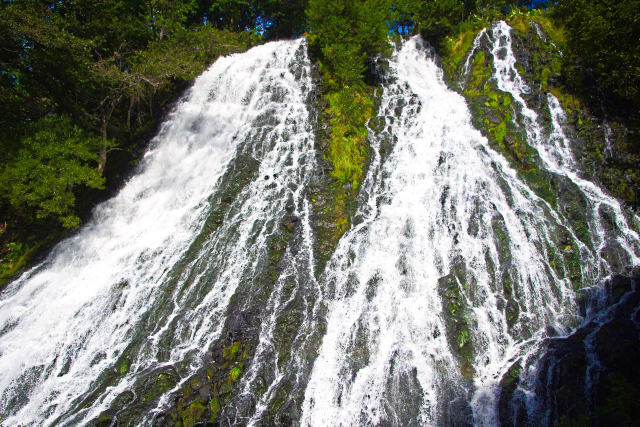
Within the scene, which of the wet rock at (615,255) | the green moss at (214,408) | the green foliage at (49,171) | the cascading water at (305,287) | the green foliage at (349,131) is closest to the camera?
the green moss at (214,408)

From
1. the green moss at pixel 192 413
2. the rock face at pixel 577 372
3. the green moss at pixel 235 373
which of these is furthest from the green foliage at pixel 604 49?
the green moss at pixel 192 413

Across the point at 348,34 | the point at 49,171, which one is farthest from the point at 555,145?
the point at 49,171

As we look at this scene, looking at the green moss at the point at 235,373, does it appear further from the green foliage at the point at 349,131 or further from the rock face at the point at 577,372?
the green foliage at the point at 349,131

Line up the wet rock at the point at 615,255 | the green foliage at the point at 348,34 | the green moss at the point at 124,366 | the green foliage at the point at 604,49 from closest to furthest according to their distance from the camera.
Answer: the green moss at the point at 124,366
the wet rock at the point at 615,255
the green foliage at the point at 604,49
the green foliage at the point at 348,34

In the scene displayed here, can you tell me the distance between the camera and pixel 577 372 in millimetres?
7629

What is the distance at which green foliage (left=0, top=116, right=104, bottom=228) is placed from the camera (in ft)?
40.5

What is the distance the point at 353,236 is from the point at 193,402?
21.5ft

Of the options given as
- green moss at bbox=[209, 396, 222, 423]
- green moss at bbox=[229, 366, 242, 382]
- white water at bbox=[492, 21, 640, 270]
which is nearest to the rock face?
white water at bbox=[492, 21, 640, 270]

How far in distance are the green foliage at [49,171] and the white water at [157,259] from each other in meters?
1.53

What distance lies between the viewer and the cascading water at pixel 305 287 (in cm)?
850

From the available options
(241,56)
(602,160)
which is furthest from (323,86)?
(602,160)

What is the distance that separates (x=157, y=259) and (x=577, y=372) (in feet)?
40.3

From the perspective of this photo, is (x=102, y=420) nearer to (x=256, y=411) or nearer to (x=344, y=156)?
(x=256, y=411)

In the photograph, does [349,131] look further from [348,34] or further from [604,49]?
[604,49]
